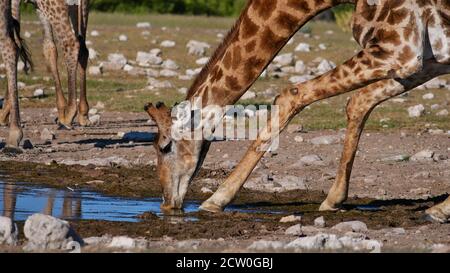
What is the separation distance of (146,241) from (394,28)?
2806mm

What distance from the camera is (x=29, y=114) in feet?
59.9

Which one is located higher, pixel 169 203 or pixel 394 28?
pixel 394 28

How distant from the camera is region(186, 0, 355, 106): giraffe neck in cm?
1046

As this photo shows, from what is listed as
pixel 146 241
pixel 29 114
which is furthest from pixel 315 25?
pixel 146 241

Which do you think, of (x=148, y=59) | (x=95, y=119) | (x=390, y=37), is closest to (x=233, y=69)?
(x=390, y=37)

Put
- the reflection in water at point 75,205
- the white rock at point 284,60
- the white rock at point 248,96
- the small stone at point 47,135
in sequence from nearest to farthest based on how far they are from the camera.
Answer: the reflection in water at point 75,205
the small stone at point 47,135
the white rock at point 248,96
the white rock at point 284,60

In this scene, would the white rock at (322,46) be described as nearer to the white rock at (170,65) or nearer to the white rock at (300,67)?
the white rock at (300,67)

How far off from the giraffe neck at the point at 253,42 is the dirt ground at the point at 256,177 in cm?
→ 94

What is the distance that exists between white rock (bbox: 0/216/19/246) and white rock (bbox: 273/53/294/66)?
1596 cm

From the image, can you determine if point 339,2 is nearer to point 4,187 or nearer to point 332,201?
point 332,201

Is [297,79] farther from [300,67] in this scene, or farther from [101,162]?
[101,162]

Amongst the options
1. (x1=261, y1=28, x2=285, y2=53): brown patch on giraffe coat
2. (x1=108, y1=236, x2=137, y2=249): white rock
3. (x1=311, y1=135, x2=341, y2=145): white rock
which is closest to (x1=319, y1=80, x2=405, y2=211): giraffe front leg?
(x1=261, y1=28, x2=285, y2=53): brown patch on giraffe coat

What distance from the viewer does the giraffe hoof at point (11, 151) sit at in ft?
45.9

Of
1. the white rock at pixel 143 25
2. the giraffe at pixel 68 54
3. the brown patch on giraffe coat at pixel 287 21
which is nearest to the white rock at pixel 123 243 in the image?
the brown patch on giraffe coat at pixel 287 21
